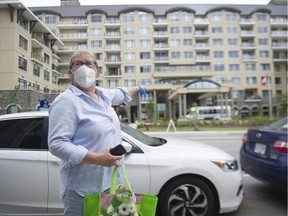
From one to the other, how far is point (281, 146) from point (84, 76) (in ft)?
10.7

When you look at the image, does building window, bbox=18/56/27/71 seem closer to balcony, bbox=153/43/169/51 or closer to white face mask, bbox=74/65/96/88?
white face mask, bbox=74/65/96/88

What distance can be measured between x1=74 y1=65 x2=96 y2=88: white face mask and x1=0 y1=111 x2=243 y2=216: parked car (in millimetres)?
1288

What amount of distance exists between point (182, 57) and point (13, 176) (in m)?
2.76

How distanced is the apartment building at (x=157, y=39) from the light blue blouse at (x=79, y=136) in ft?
4.12

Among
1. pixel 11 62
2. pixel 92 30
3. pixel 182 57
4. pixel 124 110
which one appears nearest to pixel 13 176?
pixel 11 62

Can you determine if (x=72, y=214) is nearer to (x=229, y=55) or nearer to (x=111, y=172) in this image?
(x=111, y=172)

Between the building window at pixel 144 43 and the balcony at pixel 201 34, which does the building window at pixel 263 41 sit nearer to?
the balcony at pixel 201 34

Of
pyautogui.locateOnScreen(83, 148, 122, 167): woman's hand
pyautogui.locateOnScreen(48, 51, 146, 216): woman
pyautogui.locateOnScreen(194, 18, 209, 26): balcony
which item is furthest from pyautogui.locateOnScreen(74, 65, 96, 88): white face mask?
pyautogui.locateOnScreen(194, 18, 209, 26): balcony

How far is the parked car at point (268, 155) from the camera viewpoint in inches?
143

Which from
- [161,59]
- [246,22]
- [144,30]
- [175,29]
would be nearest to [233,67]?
[246,22]

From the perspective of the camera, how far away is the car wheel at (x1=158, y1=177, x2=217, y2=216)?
3035mm

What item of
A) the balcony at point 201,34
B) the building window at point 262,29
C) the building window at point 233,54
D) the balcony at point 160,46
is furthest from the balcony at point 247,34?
the balcony at point 160,46

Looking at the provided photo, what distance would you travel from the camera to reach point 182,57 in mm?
3904

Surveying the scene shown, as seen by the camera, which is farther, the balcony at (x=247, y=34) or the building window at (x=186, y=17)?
the balcony at (x=247, y=34)
